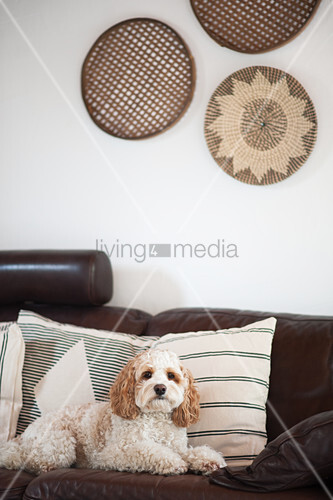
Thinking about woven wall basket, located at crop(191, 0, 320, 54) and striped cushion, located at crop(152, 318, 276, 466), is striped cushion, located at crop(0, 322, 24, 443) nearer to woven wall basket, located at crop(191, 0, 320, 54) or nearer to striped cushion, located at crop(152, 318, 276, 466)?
striped cushion, located at crop(152, 318, 276, 466)

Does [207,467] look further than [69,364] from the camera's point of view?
No

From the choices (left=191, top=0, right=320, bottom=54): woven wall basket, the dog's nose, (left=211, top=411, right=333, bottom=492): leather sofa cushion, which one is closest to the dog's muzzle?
the dog's nose

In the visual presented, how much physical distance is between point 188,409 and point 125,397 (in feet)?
0.63

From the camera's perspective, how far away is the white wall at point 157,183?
6.80 feet

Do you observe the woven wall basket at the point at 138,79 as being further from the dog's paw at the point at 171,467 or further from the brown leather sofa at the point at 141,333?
the dog's paw at the point at 171,467

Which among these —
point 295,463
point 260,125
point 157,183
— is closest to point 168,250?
point 157,183

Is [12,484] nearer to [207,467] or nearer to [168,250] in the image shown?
[207,467]

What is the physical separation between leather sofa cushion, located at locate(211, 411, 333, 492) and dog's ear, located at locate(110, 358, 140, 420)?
37 centimetres

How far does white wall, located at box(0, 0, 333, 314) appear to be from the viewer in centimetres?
207

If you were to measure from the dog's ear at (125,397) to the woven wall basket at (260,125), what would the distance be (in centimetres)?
104

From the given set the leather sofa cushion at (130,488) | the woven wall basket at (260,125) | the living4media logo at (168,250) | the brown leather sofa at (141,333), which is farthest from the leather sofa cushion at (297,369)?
the woven wall basket at (260,125)

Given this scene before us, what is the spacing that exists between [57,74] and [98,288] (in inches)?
43.6

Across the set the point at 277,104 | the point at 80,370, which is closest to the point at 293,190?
the point at 277,104

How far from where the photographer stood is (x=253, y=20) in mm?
2090
